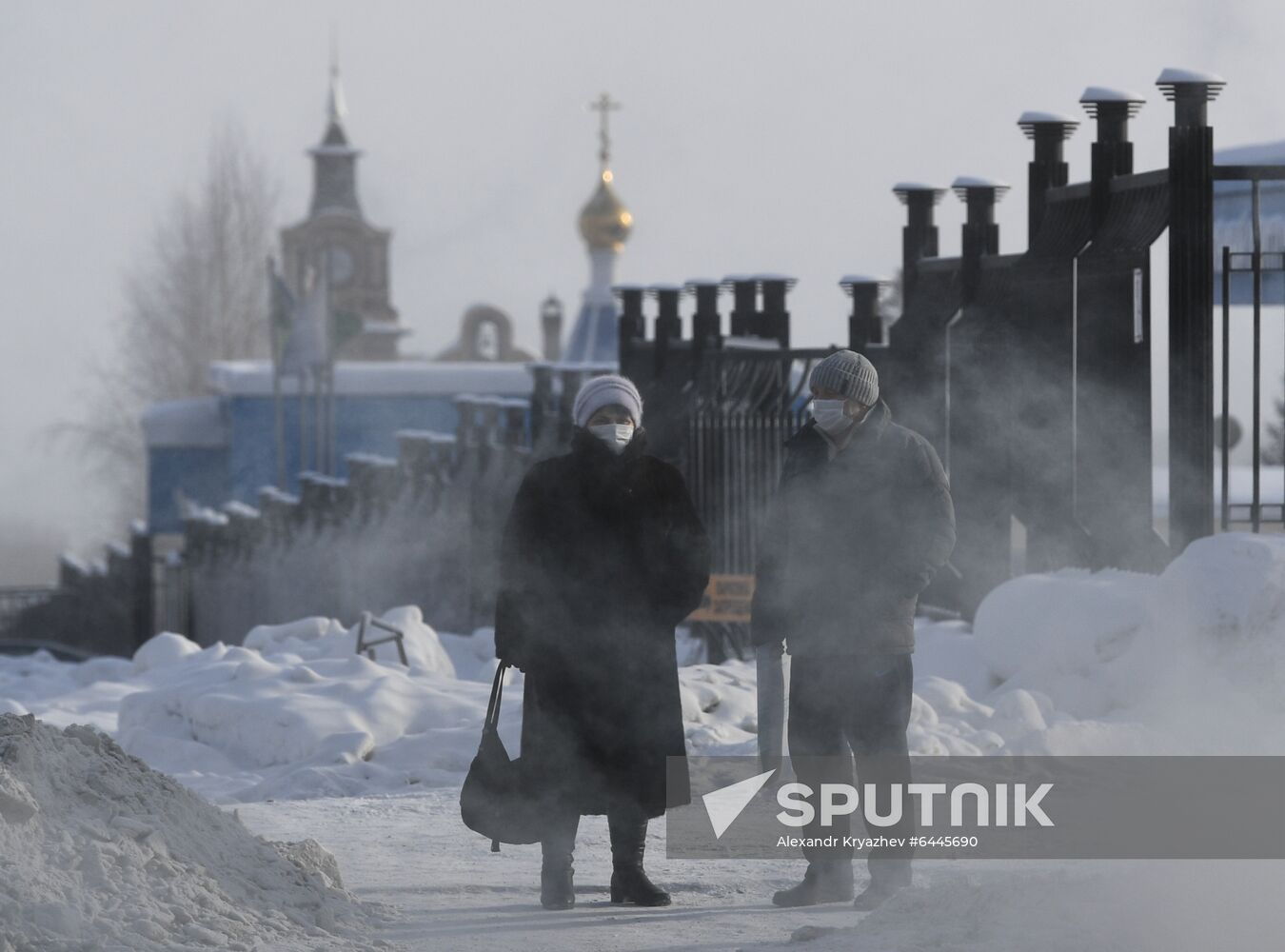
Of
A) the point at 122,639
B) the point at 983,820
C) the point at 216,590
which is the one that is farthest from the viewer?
the point at 122,639

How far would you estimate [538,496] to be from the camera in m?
6.30

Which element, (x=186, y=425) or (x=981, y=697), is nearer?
(x=981, y=697)

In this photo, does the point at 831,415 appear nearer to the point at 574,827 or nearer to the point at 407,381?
the point at 574,827

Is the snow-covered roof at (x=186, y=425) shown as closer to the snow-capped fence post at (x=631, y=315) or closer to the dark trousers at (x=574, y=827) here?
the snow-capped fence post at (x=631, y=315)

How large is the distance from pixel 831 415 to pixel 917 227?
8.13m

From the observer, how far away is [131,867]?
5.75 meters

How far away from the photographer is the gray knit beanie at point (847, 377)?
19.7ft

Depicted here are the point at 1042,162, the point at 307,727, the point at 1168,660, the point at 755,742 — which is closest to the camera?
the point at 755,742

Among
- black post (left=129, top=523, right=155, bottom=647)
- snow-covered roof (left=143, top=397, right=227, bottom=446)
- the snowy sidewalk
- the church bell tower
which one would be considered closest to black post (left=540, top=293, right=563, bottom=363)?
the church bell tower

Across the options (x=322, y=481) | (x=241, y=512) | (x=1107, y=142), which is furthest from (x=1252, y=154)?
(x=241, y=512)

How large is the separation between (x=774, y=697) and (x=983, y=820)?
3.97 ft

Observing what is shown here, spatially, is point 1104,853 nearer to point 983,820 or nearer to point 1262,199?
point 983,820

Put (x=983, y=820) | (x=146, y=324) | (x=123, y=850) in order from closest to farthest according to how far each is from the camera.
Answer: (x=123, y=850) → (x=983, y=820) → (x=146, y=324)

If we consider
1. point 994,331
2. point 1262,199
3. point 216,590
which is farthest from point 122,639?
point 1262,199
